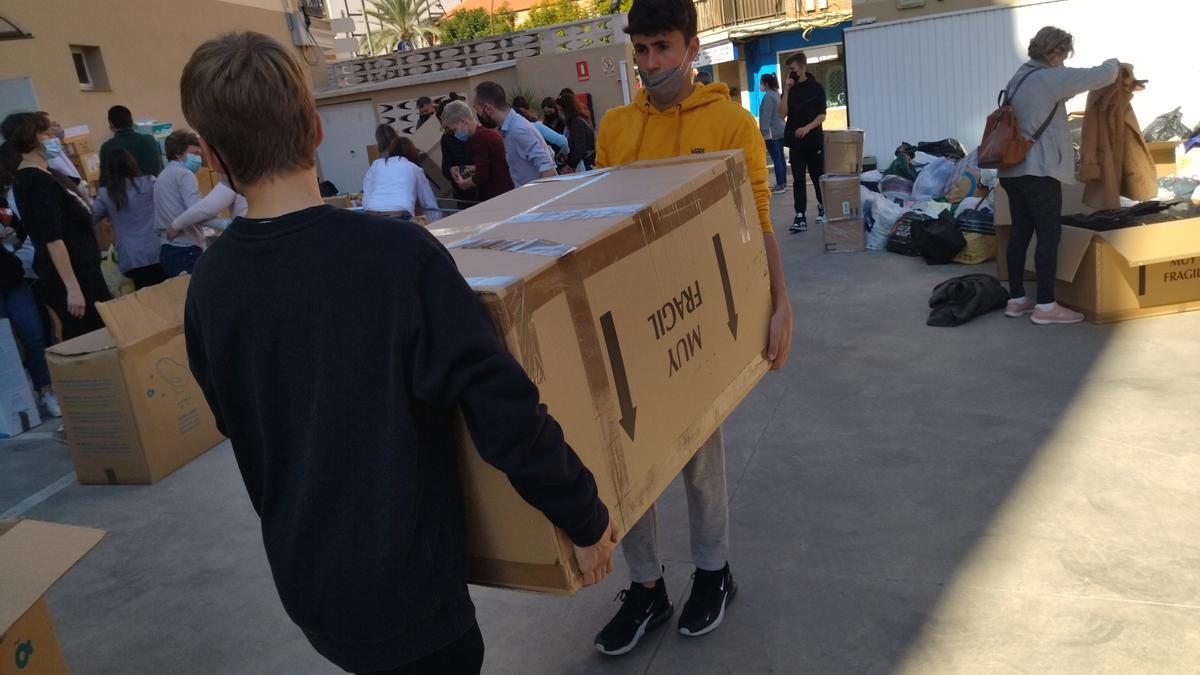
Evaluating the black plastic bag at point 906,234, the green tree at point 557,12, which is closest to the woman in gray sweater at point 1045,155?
the black plastic bag at point 906,234

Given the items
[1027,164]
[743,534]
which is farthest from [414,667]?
[1027,164]

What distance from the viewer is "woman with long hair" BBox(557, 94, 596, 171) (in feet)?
28.1

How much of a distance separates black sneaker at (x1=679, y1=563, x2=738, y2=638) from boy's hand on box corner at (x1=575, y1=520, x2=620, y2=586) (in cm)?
101

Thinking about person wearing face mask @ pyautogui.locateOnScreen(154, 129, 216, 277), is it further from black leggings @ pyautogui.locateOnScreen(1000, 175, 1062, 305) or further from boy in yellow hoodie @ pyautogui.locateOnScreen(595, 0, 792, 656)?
black leggings @ pyautogui.locateOnScreen(1000, 175, 1062, 305)

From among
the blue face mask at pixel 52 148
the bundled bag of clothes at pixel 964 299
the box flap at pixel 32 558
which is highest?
the blue face mask at pixel 52 148

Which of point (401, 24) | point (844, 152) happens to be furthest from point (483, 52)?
point (401, 24)

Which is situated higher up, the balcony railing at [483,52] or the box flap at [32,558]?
the balcony railing at [483,52]

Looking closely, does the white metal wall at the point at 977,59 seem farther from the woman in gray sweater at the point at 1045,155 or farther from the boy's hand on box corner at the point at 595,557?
the boy's hand on box corner at the point at 595,557

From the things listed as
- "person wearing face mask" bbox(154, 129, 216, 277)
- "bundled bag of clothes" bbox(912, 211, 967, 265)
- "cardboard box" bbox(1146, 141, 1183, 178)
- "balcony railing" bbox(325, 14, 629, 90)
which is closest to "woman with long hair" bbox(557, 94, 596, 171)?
"bundled bag of clothes" bbox(912, 211, 967, 265)

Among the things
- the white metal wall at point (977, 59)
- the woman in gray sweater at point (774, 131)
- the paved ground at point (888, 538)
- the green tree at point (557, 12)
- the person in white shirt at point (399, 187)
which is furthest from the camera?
the green tree at point (557, 12)

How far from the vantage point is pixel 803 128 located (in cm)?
763

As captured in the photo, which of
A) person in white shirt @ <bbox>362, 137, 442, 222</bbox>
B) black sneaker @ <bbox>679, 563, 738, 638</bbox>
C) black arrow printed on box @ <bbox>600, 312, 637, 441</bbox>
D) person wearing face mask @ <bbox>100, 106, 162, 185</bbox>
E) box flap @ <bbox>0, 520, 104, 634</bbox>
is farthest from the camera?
person in white shirt @ <bbox>362, 137, 442, 222</bbox>

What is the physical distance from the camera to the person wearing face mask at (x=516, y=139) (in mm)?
5945

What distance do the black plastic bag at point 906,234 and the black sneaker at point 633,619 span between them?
180 inches
